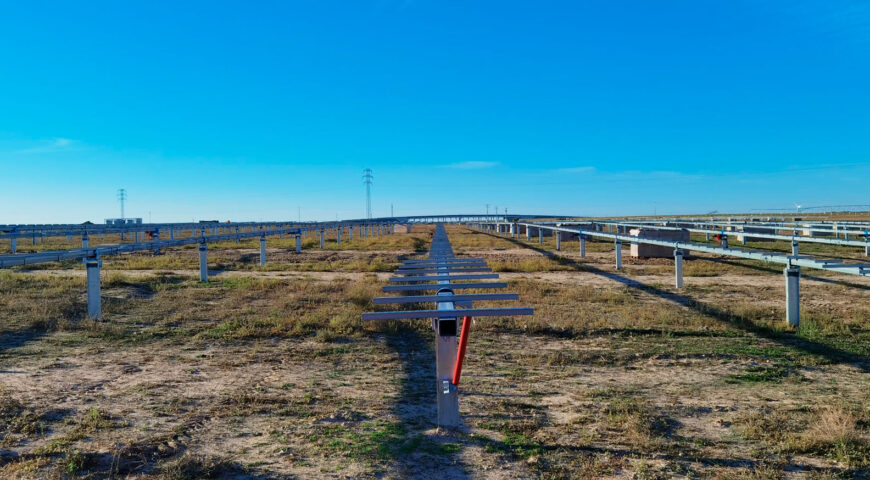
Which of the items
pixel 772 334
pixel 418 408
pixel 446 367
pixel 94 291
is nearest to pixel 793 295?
pixel 772 334

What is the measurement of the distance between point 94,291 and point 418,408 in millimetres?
7717

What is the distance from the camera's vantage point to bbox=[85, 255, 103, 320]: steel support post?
31.4 ft

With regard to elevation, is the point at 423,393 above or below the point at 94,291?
below

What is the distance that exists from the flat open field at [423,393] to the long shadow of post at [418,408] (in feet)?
0.08

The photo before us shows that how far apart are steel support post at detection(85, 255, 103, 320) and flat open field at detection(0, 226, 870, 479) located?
0.27 meters

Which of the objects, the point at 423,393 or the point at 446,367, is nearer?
the point at 446,367

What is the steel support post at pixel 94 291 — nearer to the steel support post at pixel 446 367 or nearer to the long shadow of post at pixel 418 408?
the long shadow of post at pixel 418 408

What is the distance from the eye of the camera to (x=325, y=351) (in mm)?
7180

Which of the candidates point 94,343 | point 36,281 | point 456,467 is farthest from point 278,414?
point 36,281

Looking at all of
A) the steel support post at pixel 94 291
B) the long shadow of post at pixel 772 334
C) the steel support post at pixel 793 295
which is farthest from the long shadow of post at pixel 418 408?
the steel support post at pixel 793 295

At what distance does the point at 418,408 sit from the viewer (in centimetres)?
488

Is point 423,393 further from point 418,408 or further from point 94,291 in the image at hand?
point 94,291

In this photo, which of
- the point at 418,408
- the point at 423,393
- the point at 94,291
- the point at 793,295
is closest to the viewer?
the point at 418,408

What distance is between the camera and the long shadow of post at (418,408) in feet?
12.0
